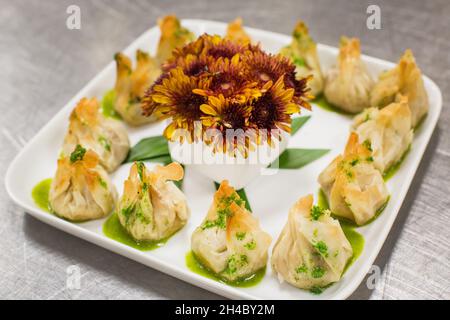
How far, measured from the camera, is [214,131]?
8.00 ft

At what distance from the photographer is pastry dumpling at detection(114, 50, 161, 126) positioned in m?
3.05

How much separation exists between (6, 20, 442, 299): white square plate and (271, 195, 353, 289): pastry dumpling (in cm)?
6

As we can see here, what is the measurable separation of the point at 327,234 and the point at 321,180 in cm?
42

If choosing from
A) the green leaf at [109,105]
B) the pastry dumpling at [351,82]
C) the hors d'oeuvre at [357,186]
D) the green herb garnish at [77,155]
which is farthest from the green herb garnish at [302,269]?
the green leaf at [109,105]

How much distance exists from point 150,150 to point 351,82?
3.11ft

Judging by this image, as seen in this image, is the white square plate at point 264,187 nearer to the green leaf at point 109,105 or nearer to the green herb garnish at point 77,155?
the green leaf at point 109,105

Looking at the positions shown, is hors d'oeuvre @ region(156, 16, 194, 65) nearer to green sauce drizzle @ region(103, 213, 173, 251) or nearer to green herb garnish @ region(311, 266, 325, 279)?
green sauce drizzle @ region(103, 213, 173, 251)

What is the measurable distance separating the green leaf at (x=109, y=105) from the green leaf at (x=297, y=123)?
2.67ft

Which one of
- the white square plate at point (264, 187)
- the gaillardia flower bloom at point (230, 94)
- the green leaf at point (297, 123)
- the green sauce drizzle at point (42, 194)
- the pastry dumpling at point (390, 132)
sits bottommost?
the green sauce drizzle at point (42, 194)

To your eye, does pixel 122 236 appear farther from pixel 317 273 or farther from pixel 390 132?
pixel 390 132

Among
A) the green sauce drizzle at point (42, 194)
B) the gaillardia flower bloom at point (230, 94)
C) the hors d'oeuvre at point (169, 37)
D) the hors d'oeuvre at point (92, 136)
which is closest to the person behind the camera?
the gaillardia flower bloom at point (230, 94)

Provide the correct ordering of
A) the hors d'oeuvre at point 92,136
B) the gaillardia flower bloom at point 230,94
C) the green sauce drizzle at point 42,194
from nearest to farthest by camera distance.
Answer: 1. the gaillardia flower bloom at point 230,94
2. the green sauce drizzle at point 42,194
3. the hors d'oeuvre at point 92,136

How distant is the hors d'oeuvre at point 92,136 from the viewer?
2.81 meters

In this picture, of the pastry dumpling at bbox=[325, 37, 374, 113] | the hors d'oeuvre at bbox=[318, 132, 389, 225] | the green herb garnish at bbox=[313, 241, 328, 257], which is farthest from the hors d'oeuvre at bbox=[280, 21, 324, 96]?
the green herb garnish at bbox=[313, 241, 328, 257]
